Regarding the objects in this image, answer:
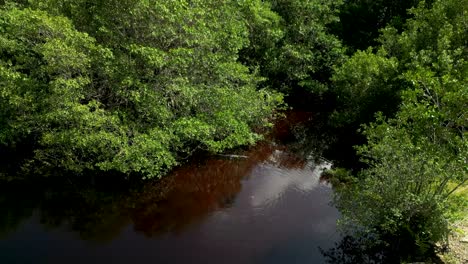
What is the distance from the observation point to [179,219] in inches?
800

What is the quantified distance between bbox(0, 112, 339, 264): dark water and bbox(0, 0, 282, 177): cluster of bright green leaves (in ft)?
5.78

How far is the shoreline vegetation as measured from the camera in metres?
16.5

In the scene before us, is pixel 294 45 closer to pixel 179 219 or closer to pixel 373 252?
pixel 179 219

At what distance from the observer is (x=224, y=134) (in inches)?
951

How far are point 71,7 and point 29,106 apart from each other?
21.8 ft

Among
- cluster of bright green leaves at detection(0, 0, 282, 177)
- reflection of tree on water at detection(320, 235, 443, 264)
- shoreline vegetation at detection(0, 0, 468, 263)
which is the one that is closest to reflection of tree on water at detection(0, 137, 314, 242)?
shoreline vegetation at detection(0, 0, 468, 263)

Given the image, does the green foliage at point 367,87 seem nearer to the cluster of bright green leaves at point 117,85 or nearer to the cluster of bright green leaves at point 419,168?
the cluster of bright green leaves at point 419,168

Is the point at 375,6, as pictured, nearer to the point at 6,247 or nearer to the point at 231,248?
the point at 231,248

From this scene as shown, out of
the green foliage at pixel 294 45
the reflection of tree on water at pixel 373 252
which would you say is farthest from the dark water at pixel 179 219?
the green foliage at pixel 294 45

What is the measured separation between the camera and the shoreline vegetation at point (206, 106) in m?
16.5

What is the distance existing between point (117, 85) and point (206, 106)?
5.18 m

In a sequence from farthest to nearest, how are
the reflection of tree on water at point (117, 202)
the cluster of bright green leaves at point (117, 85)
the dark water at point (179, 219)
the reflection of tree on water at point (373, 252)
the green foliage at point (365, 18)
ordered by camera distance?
the green foliage at point (365, 18)
the cluster of bright green leaves at point (117, 85)
the reflection of tree on water at point (117, 202)
the dark water at point (179, 219)
the reflection of tree on water at point (373, 252)

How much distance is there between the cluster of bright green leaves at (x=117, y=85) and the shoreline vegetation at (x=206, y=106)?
8 cm

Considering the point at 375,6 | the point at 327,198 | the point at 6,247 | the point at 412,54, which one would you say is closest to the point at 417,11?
the point at 412,54
